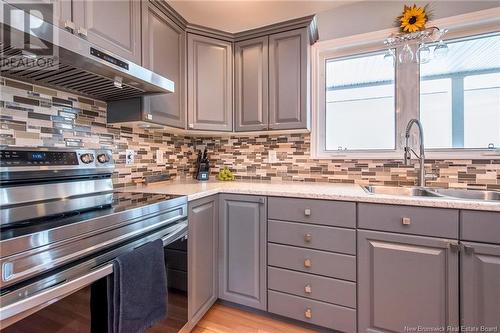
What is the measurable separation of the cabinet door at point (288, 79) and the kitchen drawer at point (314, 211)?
2.14 feet

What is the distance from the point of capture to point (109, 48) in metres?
1.28

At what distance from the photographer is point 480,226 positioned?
1.20 metres

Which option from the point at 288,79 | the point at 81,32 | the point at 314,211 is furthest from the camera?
the point at 288,79

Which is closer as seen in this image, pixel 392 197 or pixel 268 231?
pixel 392 197

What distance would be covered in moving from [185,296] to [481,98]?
2410mm

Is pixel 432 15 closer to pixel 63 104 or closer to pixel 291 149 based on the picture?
pixel 291 149

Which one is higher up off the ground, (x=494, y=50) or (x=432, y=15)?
(x=432, y=15)

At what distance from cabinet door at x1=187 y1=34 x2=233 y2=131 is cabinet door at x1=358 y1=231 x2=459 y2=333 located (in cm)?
139

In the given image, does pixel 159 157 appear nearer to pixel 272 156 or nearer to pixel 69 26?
pixel 272 156

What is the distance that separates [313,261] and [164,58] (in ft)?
5.51

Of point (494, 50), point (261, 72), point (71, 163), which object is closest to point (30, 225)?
point (71, 163)

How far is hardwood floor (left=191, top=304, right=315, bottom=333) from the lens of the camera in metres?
1.60

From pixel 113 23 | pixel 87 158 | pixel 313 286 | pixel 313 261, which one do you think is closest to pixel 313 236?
pixel 313 261

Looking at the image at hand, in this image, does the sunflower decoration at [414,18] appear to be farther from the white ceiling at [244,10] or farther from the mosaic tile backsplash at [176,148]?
the mosaic tile backsplash at [176,148]
